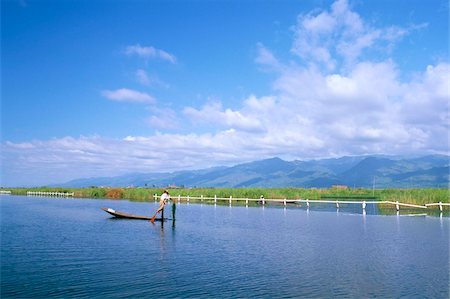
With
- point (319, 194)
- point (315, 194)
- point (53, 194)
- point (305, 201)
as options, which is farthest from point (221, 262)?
point (53, 194)

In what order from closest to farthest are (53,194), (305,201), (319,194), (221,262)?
1. (221,262)
2. (305,201)
3. (319,194)
4. (53,194)

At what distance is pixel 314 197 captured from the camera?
6475 centimetres

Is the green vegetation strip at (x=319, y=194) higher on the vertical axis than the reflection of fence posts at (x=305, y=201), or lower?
higher

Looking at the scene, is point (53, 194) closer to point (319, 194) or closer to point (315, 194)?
point (315, 194)

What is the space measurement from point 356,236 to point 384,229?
5.10 metres

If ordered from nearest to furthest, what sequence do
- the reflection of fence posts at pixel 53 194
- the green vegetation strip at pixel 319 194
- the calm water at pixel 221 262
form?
the calm water at pixel 221 262
the green vegetation strip at pixel 319 194
the reflection of fence posts at pixel 53 194

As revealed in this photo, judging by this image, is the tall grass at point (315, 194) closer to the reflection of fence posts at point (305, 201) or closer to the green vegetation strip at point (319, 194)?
the green vegetation strip at point (319, 194)

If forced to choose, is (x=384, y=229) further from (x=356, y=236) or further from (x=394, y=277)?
(x=394, y=277)

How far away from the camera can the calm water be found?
13750 mm

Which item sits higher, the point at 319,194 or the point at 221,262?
the point at 319,194

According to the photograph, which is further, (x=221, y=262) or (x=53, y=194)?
(x=53, y=194)

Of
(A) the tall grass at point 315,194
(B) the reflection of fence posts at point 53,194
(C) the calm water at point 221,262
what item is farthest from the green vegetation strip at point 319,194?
(C) the calm water at point 221,262

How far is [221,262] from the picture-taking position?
18.0 meters

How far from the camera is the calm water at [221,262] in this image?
45.1 feet
